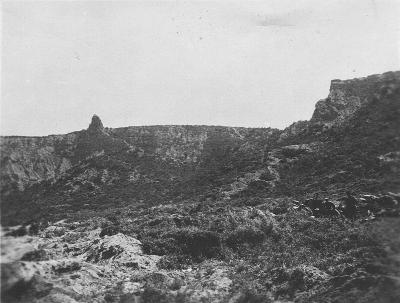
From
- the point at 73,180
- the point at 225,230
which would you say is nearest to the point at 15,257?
the point at 225,230

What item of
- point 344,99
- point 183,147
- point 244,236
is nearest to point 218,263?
point 244,236

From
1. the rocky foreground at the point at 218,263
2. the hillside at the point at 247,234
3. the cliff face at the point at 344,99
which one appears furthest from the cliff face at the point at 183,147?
the rocky foreground at the point at 218,263

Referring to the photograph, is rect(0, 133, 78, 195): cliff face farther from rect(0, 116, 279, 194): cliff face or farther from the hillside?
the hillside

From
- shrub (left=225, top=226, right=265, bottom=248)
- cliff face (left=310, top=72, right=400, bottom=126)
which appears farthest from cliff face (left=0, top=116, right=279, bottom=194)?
shrub (left=225, top=226, right=265, bottom=248)

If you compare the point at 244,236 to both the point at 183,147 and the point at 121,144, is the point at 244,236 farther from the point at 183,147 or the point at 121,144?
the point at 183,147

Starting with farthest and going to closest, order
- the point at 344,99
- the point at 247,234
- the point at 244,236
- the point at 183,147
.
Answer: the point at 183,147
the point at 344,99
the point at 247,234
the point at 244,236

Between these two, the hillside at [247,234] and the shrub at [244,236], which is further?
the shrub at [244,236]

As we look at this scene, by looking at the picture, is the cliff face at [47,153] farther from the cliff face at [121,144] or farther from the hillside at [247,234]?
the hillside at [247,234]

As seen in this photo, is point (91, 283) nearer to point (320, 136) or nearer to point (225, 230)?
point (225, 230)
